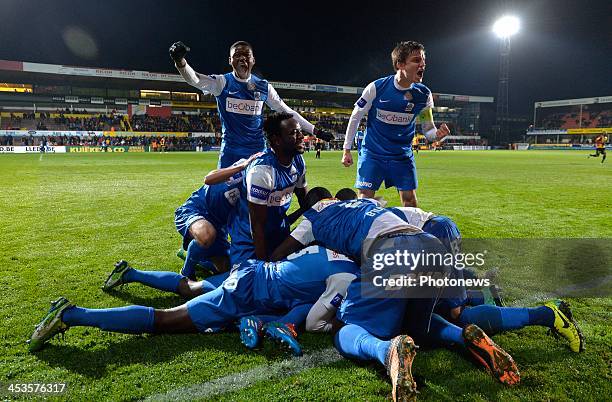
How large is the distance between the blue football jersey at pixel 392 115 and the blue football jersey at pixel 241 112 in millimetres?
1470

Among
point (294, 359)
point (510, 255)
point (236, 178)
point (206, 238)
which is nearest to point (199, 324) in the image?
point (294, 359)

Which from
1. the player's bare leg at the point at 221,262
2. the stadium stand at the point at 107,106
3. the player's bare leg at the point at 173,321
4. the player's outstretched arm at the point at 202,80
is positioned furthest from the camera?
the stadium stand at the point at 107,106

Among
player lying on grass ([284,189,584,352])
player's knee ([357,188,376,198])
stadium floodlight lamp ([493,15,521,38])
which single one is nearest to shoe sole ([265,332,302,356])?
player lying on grass ([284,189,584,352])

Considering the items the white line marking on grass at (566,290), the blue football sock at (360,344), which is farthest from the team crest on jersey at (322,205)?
the white line marking on grass at (566,290)

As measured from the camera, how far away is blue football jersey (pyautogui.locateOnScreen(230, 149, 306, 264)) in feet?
11.8

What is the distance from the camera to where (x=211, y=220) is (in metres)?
4.43

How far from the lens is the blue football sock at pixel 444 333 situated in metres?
2.74

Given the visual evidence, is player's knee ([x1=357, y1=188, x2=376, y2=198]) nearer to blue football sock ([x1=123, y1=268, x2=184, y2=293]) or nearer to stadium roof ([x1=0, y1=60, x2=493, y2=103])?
blue football sock ([x1=123, y1=268, x2=184, y2=293])

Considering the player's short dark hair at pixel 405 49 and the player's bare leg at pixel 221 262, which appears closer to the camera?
the player's bare leg at pixel 221 262

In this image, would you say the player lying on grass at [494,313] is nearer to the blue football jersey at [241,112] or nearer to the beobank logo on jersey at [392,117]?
the beobank logo on jersey at [392,117]

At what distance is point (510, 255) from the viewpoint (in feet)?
17.1

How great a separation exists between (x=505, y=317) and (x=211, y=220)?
2910 mm

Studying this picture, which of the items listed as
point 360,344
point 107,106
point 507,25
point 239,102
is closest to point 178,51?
point 239,102

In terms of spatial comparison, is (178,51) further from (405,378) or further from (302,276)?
(405,378)
